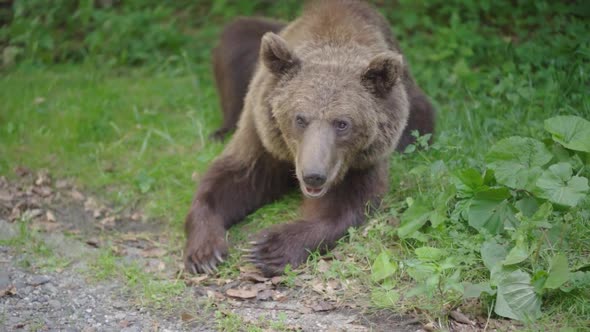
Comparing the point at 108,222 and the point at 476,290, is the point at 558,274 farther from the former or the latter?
the point at 108,222

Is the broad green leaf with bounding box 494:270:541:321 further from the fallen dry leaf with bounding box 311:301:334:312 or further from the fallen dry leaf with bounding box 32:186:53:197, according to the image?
the fallen dry leaf with bounding box 32:186:53:197

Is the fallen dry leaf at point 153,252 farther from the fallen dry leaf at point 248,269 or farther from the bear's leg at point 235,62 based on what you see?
the bear's leg at point 235,62

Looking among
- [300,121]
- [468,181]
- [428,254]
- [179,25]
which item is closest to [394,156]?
[468,181]

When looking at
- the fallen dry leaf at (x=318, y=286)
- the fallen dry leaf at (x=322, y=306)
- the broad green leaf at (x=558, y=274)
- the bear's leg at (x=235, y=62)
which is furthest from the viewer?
the bear's leg at (x=235, y=62)

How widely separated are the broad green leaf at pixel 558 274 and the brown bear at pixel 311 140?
1.53 m

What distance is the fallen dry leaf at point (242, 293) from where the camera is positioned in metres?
5.07

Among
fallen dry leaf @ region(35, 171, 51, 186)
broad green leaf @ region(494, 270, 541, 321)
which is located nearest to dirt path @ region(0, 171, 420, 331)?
fallen dry leaf @ region(35, 171, 51, 186)

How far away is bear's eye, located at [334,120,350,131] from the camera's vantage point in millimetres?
5223

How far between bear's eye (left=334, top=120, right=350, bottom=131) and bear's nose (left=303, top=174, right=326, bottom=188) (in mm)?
422

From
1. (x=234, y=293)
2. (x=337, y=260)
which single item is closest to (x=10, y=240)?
(x=234, y=293)

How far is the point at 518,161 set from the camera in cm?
506

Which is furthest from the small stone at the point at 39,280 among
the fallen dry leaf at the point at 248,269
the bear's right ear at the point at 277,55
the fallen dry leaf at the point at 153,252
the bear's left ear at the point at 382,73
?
the bear's left ear at the point at 382,73

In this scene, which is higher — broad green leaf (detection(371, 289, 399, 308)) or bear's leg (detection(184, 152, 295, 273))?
bear's leg (detection(184, 152, 295, 273))

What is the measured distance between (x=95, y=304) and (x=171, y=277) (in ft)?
2.10
